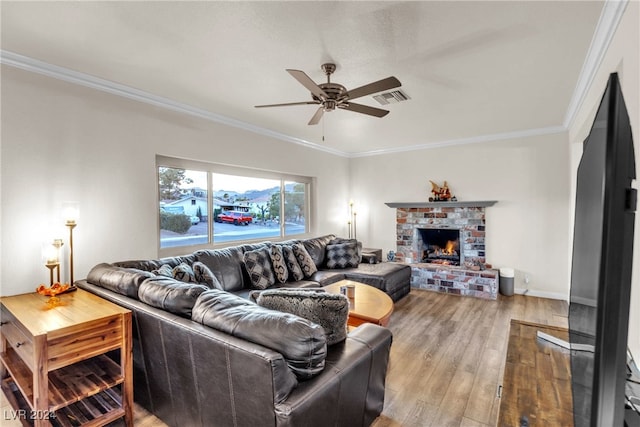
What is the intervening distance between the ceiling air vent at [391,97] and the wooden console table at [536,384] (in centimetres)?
236

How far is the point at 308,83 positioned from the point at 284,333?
1672mm

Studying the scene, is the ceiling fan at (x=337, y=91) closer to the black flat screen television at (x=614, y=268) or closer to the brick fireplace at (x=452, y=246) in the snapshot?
the black flat screen television at (x=614, y=268)

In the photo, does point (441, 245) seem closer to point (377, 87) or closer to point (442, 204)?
point (442, 204)

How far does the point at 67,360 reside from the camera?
1.82m

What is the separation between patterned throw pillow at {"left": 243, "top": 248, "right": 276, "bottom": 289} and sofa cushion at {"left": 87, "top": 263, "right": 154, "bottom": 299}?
57.7 inches

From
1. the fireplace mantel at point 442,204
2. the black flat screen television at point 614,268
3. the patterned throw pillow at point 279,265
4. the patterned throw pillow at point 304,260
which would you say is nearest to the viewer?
the black flat screen television at point 614,268

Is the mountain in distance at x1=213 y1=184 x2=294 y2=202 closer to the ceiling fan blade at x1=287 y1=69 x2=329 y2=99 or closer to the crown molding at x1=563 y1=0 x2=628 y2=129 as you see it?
the ceiling fan blade at x1=287 y1=69 x2=329 y2=99

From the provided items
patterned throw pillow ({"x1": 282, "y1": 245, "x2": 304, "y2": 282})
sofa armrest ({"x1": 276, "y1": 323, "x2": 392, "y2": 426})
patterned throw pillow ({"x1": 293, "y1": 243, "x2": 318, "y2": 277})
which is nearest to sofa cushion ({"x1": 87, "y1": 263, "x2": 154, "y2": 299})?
sofa armrest ({"x1": 276, "y1": 323, "x2": 392, "y2": 426})

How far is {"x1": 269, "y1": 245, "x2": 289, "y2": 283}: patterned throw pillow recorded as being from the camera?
393 cm

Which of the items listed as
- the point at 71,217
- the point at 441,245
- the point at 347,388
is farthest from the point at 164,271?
the point at 441,245

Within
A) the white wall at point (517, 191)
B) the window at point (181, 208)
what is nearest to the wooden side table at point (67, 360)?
the window at point (181, 208)

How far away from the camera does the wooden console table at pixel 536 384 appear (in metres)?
1.14

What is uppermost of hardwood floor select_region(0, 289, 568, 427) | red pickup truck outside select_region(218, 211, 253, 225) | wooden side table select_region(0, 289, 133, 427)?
red pickup truck outside select_region(218, 211, 253, 225)

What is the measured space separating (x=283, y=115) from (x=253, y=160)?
35.5 inches
